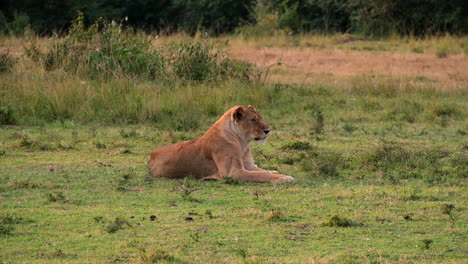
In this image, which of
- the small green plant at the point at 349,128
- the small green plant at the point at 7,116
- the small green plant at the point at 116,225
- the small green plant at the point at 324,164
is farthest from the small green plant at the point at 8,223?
the small green plant at the point at 349,128

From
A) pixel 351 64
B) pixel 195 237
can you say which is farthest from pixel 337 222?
pixel 351 64

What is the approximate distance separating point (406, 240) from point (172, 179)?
302 cm

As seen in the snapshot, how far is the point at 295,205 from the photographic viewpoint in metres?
7.16

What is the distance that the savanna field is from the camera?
5953mm

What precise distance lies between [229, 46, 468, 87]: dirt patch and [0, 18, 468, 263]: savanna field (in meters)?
0.09

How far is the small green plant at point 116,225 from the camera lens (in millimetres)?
6172

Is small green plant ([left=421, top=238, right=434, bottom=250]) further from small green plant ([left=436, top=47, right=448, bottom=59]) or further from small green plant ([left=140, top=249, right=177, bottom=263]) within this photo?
small green plant ([left=436, top=47, right=448, bottom=59])

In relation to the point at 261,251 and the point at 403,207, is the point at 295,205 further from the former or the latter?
the point at 261,251

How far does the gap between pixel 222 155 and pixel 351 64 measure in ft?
40.0

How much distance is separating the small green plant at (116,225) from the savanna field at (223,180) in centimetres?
2

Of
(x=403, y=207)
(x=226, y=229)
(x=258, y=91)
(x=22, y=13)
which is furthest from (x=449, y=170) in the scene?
(x=22, y=13)

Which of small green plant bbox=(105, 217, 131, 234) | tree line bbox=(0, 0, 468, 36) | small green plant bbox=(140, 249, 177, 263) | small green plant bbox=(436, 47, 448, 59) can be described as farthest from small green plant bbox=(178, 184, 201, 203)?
tree line bbox=(0, 0, 468, 36)

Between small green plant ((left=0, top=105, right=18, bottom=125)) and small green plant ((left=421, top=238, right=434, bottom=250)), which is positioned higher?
small green plant ((left=421, top=238, right=434, bottom=250))

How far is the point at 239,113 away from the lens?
27.9 feet
